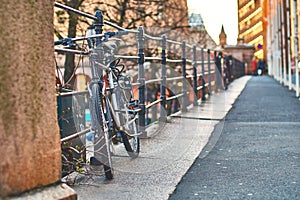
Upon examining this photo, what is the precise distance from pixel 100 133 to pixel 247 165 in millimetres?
961

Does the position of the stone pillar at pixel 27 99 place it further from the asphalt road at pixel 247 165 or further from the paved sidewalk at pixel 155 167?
the asphalt road at pixel 247 165

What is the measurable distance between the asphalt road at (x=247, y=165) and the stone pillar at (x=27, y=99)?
1.28 meters

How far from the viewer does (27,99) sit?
158 centimetres

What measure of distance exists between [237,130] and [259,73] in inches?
1344

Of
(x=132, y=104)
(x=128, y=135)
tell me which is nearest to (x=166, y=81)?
(x=132, y=104)

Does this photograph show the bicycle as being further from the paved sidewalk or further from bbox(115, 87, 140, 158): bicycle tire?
the paved sidewalk

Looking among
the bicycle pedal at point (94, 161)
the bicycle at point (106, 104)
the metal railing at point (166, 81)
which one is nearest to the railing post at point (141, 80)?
the metal railing at point (166, 81)

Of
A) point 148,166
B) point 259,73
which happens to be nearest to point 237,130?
point 148,166

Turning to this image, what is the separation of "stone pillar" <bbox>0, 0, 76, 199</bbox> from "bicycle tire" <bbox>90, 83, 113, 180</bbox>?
4.95 ft

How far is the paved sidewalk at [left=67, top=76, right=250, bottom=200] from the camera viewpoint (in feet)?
9.65

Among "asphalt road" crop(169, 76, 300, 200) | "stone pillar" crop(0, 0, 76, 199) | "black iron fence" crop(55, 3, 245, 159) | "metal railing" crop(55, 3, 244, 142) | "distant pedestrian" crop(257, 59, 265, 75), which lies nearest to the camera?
"stone pillar" crop(0, 0, 76, 199)

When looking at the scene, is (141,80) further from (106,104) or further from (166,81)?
(166,81)

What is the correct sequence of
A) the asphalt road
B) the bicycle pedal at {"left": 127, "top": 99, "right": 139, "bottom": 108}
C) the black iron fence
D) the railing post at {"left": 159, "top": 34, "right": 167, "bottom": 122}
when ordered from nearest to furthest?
the asphalt road → the black iron fence → the bicycle pedal at {"left": 127, "top": 99, "right": 139, "bottom": 108} → the railing post at {"left": 159, "top": 34, "right": 167, "bottom": 122}

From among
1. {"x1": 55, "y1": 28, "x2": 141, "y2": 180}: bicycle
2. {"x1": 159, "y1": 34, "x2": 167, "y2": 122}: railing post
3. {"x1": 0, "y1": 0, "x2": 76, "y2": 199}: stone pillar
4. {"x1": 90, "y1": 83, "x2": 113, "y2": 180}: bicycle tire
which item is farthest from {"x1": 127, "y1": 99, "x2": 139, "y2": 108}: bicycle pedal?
{"x1": 0, "y1": 0, "x2": 76, "y2": 199}: stone pillar
